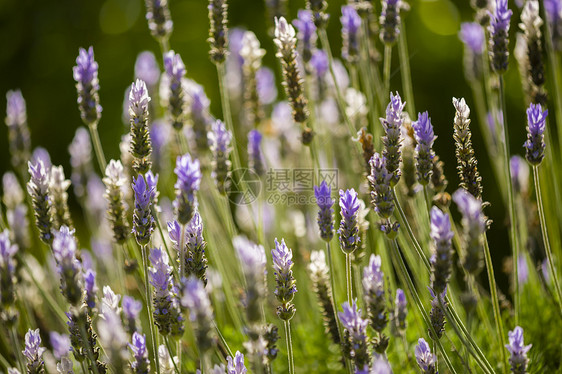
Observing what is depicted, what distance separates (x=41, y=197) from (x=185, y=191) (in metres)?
0.51

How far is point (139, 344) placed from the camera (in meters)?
1.34

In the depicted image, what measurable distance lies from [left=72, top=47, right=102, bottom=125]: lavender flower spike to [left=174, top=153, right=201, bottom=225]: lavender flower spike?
0.63 m

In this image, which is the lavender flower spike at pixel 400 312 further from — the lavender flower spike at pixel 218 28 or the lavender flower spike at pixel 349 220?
the lavender flower spike at pixel 218 28

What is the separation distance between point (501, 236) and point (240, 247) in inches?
132

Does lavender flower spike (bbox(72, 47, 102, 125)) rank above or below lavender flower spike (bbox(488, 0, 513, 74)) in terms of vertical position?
above

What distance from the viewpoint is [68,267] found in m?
1.24

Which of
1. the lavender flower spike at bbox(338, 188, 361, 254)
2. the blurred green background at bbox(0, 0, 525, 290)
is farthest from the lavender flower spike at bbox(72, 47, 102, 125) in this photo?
the blurred green background at bbox(0, 0, 525, 290)

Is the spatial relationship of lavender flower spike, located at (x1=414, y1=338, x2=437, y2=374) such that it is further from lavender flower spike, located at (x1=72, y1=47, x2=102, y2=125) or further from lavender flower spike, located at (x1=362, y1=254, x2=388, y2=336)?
lavender flower spike, located at (x1=72, y1=47, x2=102, y2=125)

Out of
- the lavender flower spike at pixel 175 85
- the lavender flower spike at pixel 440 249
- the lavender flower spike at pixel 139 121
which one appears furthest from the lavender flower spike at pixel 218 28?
the lavender flower spike at pixel 440 249

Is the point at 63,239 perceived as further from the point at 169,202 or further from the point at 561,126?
the point at 561,126

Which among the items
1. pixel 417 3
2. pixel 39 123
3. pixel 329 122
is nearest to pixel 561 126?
pixel 329 122

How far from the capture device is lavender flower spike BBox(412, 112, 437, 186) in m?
1.39

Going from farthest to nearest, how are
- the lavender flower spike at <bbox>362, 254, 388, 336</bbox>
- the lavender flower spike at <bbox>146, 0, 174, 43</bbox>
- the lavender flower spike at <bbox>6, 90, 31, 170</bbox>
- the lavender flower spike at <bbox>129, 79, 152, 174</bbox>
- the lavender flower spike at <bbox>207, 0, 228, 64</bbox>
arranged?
1. the lavender flower spike at <bbox>6, 90, 31, 170</bbox>
2. the lavender flower spike at <bbox>146, 0, 174, 43</bbox>
3. the lavender flower spike at <bbox>207, 0, 228, 64</bbox>
4. the lavender flower spike at <bbox>129, 79, 152, 174</bbox>
5. the lavender flower spike at <bbox>362, 254, 388, 336</bbox>

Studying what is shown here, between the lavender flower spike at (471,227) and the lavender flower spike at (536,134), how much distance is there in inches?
17.2
